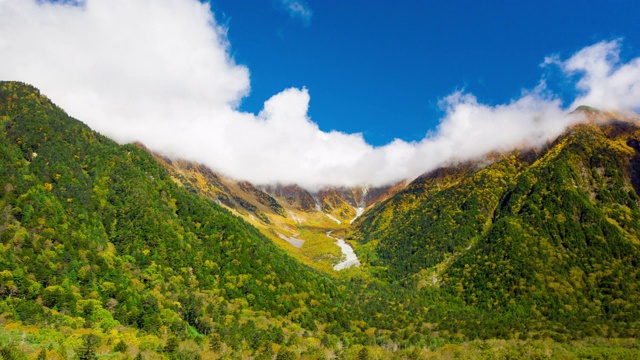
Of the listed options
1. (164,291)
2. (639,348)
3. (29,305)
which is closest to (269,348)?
(164,291)

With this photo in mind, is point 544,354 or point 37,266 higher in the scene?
point 544,354

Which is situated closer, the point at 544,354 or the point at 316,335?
the point at 544,354

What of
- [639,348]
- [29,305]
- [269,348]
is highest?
[639,348]

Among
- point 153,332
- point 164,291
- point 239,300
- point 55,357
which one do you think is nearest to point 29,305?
point 153,332

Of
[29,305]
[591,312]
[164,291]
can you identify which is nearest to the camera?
[29,305]

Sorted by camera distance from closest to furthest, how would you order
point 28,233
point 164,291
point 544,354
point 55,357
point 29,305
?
point 55,357 → point 29,305 → point 544,354 → point 28,233 → point 164,291

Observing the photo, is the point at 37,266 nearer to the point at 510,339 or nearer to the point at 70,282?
the point at 70,282

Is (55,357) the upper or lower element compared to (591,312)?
lower

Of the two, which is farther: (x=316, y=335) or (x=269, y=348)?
(x=316, y=335)

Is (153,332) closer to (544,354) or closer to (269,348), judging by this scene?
(269,348)
